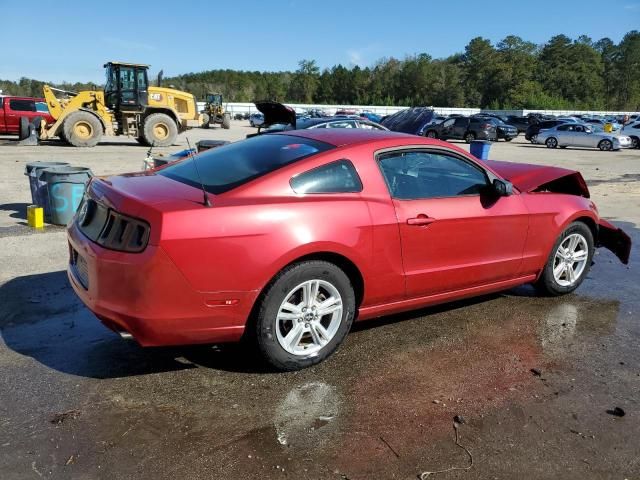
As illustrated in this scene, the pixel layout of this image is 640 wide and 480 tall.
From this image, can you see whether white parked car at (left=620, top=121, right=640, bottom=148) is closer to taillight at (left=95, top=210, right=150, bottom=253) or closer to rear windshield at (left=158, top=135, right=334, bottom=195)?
rear windshield at (left=158, top=135, right=334, bottom=195)

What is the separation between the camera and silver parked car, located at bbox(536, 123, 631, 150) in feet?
96.9

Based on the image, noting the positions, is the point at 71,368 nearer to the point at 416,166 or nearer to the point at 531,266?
the point at 416,166

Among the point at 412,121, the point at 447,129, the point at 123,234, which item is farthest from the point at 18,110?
the point at 447,129

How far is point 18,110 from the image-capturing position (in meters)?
22.5

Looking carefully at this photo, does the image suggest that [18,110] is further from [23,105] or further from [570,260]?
[570,260]

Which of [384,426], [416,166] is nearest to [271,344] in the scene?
[384,426]

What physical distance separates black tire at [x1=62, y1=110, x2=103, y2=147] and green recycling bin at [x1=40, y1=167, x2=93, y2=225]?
1424cm

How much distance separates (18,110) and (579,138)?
2779 cm

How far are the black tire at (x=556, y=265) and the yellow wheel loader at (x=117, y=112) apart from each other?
1770cm

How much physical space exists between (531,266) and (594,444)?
214cm

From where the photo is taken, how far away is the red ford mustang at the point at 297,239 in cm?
314

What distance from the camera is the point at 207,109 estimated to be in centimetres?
4388

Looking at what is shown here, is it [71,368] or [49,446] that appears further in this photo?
[71,368]

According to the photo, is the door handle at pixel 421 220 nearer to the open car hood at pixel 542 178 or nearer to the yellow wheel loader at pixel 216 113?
the open car hood at pixel 542 178
